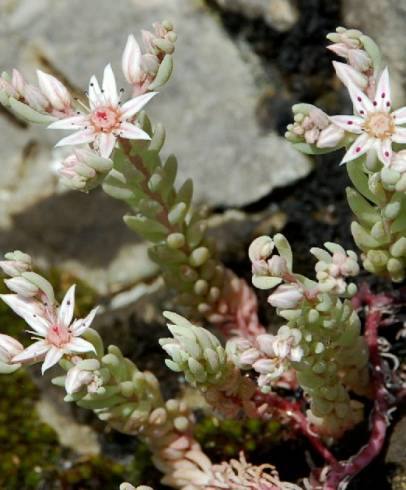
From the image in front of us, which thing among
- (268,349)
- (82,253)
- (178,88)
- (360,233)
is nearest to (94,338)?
(268,349)

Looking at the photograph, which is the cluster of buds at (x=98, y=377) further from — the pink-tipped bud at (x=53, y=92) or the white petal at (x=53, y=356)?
the pink-tipped bud at (x=53, y=92)

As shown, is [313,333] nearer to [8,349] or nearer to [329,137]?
[329,137]

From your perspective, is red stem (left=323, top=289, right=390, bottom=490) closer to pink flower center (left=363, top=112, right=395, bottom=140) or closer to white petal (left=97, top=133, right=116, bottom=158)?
pink flower center (left=363, top=112, right=395, bottom=140)

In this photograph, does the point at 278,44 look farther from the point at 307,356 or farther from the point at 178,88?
the point at 307,356

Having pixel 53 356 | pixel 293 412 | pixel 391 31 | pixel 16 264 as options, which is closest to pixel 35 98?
pixel 16 264

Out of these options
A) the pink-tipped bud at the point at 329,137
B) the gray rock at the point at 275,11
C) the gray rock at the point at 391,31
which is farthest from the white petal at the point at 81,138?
the gray rock at the point at 275,11

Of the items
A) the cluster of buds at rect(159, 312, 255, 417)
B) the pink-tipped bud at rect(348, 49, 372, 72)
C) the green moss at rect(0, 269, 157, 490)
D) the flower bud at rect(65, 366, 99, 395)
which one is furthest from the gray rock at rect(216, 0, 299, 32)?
the flower bud at rect(65, 366, 99, 395)
